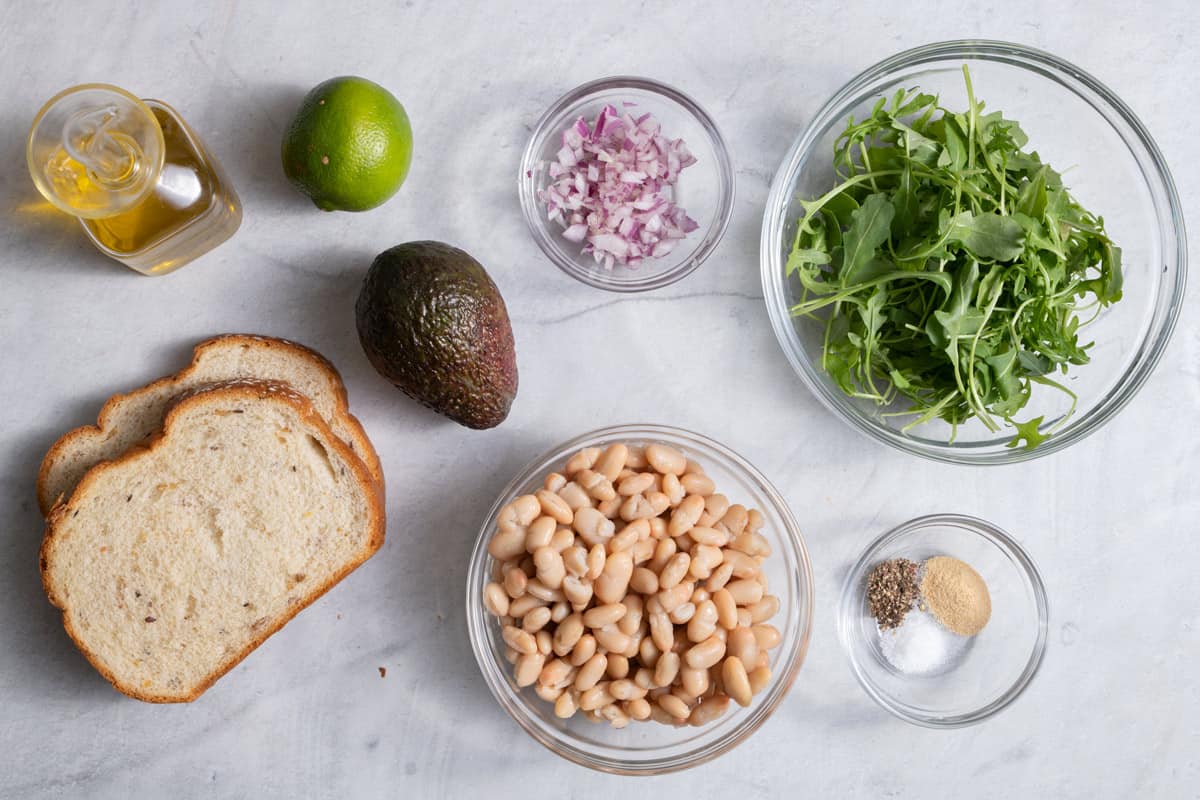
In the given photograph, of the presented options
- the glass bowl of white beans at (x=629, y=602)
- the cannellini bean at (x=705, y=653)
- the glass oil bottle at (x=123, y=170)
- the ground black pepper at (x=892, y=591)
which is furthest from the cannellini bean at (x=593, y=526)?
the glass oil bottle at (x=123, y=170)

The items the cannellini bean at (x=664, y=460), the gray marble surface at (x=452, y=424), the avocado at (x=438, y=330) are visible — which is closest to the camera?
the avocado at (x=438, y=330)

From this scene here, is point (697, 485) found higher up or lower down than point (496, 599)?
higher up

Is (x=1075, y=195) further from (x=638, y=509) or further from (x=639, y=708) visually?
(x=639, y=708)

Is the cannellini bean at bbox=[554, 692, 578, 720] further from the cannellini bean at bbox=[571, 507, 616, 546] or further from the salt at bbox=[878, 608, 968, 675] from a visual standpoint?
the salt at bbox=[878, 608, 968, 675]

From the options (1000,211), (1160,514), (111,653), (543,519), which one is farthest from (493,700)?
(1160,514)

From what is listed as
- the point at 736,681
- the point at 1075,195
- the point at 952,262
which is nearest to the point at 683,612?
the point at 736,681

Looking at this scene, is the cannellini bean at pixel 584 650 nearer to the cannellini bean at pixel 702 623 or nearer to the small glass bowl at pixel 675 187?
the cannellini bean at pixel 702 623

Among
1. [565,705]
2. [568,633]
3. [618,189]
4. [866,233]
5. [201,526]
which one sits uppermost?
[866,233]
